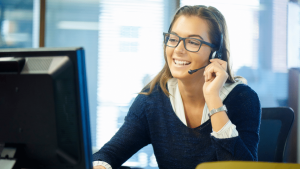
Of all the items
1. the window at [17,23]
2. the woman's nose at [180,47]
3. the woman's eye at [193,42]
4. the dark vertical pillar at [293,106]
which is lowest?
the dark vertical pillar at [293,106]

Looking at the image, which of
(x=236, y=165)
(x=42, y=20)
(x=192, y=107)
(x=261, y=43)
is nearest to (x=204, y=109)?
(x=192, y=107)

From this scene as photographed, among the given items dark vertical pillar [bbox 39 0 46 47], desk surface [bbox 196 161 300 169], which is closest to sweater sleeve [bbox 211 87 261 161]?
desk surface [bbox 196 161 300 169]

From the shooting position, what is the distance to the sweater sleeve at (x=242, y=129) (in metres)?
0.99

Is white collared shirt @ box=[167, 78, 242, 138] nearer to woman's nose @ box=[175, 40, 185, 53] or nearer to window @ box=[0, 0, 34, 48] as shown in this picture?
woman's nose @ box=[175, 40, 185, 53]

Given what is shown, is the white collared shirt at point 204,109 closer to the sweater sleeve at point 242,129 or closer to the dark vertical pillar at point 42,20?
the sweater sleeve at point 242,129

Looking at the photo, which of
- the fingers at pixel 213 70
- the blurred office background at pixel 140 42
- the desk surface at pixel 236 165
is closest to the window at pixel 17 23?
the blurred office background at pixel 140 42

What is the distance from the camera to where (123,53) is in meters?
2.61

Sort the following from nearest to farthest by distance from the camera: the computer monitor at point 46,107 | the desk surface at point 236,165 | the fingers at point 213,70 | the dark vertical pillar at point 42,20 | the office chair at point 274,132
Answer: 1. the desk surface at point 236,165
2. the computer monitor at point 46,107
3. the fingers at point 213,70
4. the office chair at point 274,132
5. the dark vertical pillar at point 42,20

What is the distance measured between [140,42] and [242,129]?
173cm

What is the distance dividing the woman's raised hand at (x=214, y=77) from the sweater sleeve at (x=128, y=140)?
35cm

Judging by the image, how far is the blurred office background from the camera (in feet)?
8.43

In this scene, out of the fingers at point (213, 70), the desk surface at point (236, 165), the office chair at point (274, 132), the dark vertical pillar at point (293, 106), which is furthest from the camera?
the dark vertical pillar at point (293, 106)

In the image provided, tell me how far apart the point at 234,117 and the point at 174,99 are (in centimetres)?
31

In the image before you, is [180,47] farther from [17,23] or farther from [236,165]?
[17,23]
